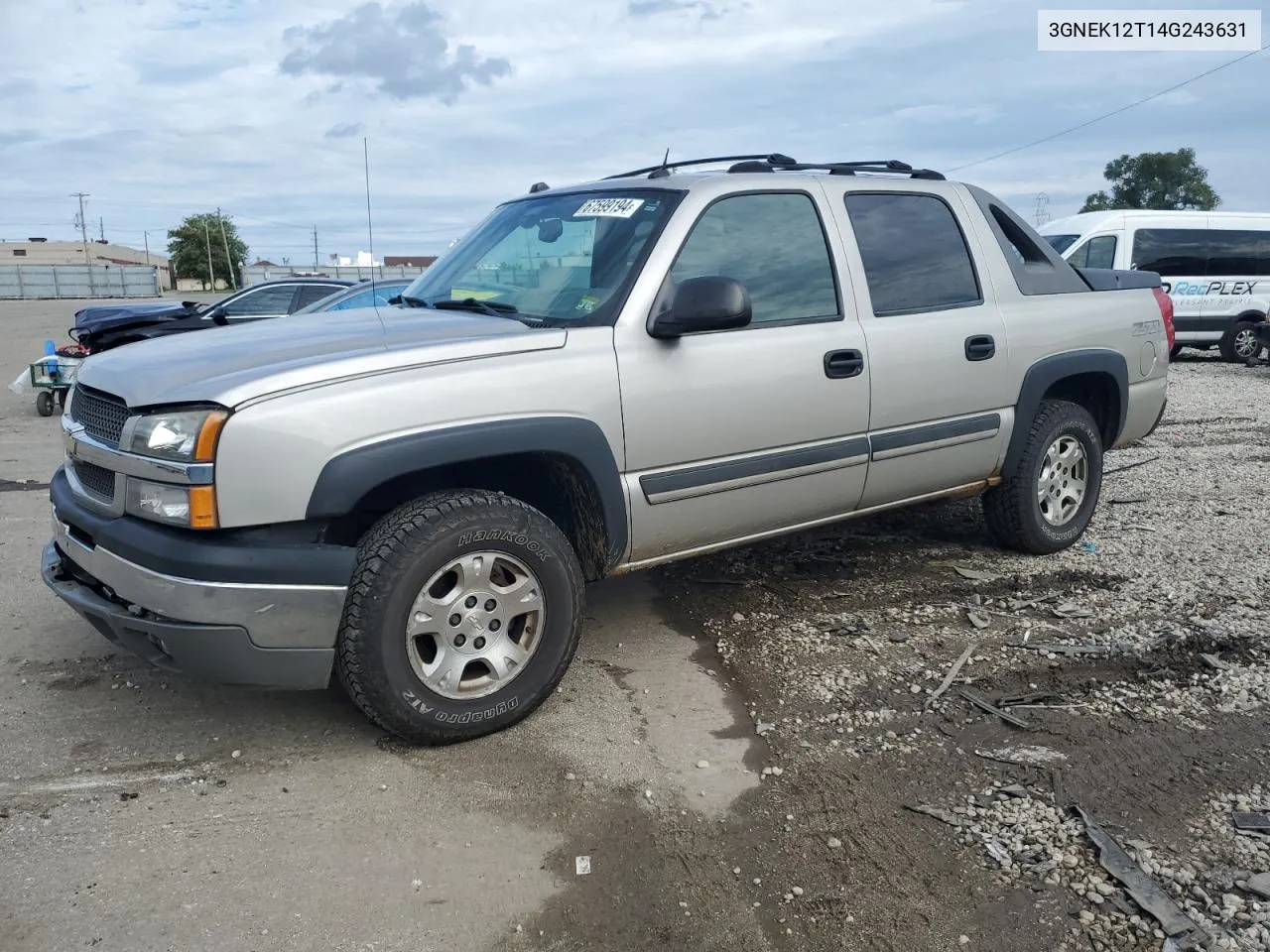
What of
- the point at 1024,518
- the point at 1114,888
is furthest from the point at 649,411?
the point at 1024,518

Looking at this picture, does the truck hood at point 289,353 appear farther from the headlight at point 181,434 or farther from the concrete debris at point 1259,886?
the concrete debris at point 1259,886

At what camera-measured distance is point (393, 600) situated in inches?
123

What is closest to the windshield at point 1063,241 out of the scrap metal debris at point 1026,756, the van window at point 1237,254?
the van window at point 1237,254

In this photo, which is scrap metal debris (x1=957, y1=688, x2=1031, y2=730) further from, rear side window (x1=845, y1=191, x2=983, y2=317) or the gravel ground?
rear side window (x1=845, y1=191, x2=983, y2=317)

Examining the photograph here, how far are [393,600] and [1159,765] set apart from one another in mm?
2472

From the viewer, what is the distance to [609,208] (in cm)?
407

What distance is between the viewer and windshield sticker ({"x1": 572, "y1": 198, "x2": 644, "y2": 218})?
3.99m

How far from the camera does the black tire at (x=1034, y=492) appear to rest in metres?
5.06

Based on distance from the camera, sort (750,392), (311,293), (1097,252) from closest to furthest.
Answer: (750,392), (311,293), (1097,252)

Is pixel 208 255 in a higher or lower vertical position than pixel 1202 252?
higher

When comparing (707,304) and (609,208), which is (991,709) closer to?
(707,304)

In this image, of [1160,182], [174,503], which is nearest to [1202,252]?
[174,503]

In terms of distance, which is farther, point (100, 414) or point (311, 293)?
point (311, 293)

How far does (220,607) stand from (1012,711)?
2682 millimetres
